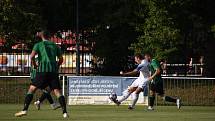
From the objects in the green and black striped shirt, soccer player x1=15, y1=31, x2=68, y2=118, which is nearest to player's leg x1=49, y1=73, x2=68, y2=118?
soccer player x1=15, y1=31, x2=68, y2=118

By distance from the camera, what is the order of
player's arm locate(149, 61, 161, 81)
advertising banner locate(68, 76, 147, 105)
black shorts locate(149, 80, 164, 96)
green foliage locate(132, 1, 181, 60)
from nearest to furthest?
player's arm locate(149, 61, 161, 81)
black shorts locate(149, 80, 164, 96)
advertising banner locate(68, 76, 147, 105)
green foliage locate(132, 1, 181, 60)

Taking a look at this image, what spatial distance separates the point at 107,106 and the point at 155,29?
8171mm

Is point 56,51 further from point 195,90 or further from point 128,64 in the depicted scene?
point 128,64

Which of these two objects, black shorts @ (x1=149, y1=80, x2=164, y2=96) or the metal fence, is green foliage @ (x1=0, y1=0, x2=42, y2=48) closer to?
the metal fence

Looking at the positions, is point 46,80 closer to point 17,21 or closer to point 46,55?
point 46,55

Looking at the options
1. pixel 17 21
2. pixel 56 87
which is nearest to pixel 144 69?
pixel 56 87

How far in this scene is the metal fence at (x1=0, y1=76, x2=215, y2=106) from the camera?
2914 centimetres

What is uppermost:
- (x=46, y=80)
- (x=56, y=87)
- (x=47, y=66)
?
(x=47, y=66)

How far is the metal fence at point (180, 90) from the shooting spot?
95.6ft

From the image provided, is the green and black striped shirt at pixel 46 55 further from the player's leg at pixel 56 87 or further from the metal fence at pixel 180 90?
the metal fence at pixel 180 90

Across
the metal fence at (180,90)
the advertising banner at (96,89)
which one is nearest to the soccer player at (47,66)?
the advertising banner at (96,89)

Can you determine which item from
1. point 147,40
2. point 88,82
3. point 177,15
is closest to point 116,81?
point 88,82

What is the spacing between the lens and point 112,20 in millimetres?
36656

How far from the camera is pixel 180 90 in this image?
29969mm
